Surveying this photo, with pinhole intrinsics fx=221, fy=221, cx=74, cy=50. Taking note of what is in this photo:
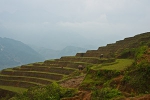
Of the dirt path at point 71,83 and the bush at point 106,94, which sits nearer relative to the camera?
the bush at point 106,94

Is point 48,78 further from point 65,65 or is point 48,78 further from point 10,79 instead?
point 10,79

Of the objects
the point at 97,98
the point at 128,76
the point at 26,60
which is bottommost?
the point at 97,98

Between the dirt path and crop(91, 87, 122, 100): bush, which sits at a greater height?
the dirt path

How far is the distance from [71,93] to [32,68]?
20310 mm

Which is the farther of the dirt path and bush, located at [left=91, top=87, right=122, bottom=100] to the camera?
the dirt path

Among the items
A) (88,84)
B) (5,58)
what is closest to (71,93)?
(88,84)

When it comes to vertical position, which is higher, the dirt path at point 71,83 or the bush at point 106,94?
the dirt path at point 71,83

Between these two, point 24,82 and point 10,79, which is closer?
point 24,82

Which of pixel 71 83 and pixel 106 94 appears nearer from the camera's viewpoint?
pixel 106 94

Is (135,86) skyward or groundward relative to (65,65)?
groundward

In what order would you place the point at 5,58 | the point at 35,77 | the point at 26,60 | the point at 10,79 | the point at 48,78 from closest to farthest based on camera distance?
the point at 48,78, the point at 35,77, the point at 10,79, the point at 5,58, the point at 26,60

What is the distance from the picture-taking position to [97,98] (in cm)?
1045

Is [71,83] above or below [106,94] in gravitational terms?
above

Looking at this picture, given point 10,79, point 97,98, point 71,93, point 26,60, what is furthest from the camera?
point 26,60
